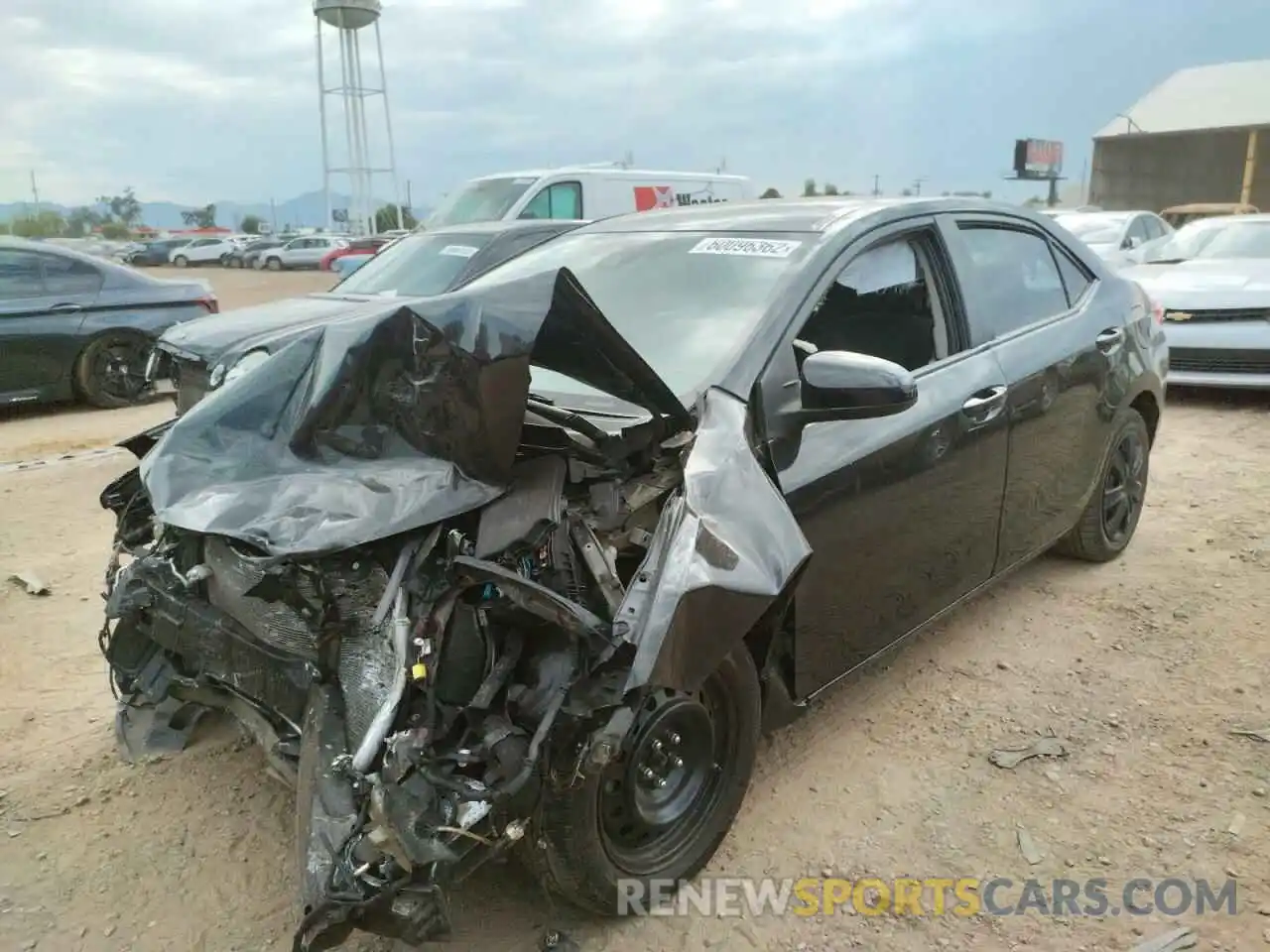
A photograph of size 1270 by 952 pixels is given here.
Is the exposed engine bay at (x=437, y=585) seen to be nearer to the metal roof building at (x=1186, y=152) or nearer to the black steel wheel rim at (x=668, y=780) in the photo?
the black steel wheel rim at (x=668, y=780)

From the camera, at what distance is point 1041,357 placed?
11.9 ft

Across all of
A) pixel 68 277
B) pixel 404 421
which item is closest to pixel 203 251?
pixel 68 277

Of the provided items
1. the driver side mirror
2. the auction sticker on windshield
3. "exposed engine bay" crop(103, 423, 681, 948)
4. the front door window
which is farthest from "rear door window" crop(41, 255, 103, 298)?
the driver side mirror

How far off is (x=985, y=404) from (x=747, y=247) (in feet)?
3.16

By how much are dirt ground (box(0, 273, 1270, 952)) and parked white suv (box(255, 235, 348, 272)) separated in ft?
107

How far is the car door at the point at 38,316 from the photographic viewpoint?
26.5ft

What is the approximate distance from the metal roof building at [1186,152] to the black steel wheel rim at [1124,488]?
34.4m

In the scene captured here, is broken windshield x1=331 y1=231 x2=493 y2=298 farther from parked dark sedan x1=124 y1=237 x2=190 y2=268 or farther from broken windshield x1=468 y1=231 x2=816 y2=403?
parked dark sedan x1=124 y1=237 x2=190 y2=268

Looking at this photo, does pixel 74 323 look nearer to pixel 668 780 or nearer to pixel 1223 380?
pixel 668 780

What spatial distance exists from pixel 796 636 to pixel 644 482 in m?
0.68

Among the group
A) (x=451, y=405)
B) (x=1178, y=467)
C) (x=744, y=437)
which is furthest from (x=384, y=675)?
(x=1178, y=467)

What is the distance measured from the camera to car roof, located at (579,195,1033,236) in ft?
10.5

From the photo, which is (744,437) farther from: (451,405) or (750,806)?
(750,806)

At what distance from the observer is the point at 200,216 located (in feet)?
220
